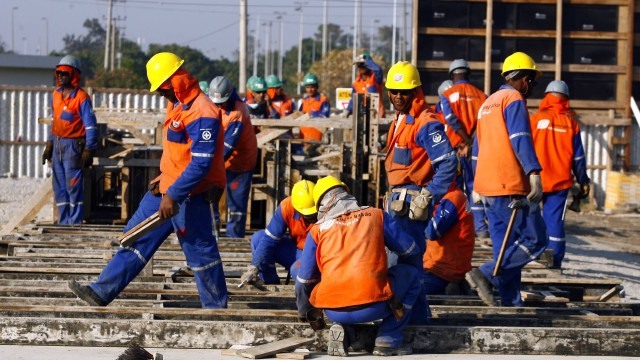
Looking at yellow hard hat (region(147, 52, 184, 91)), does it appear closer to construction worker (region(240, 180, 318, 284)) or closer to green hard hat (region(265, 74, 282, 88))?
construction worker (region(240, 180, 318, 284))

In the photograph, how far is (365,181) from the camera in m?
15.7

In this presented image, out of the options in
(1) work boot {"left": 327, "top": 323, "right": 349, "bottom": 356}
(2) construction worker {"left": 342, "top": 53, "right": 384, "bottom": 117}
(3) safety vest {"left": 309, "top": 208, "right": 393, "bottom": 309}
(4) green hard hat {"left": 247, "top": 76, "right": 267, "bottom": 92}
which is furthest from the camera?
(4) green hard hat {"left": 247, "top": 76, "right": 267, "bottom": 92}

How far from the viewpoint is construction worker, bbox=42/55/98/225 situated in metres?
15.0

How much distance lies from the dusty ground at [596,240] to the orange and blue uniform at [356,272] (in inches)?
226

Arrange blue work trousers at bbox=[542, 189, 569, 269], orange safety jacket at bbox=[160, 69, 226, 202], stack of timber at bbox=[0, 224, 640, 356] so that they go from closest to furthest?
stack of timber at bbox=[0, 224, 640, 356] → orange safety jacket at bbox=[160, 69, 226, 202] → blue work trousers at bbox=[542, 189, 569, 269]

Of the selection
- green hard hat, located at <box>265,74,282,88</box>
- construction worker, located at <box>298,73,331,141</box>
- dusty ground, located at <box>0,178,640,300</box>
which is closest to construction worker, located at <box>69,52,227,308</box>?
dusty ground, located at <box>0,178,640,300</box>

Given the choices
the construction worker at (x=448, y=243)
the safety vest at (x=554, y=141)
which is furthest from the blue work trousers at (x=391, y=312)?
the safety vest at (x=554, y=141)

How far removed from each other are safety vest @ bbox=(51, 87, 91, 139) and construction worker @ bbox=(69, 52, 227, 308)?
6171mm

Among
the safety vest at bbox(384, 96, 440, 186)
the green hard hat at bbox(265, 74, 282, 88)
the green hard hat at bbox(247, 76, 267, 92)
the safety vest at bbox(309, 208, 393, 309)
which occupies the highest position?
the green hard hat at bbox(265, 74, 282, 88)

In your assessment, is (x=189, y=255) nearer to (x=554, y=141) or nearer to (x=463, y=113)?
(x=554, y=141)

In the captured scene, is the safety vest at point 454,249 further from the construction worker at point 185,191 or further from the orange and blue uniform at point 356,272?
the orange and blue uniform at point 356,272

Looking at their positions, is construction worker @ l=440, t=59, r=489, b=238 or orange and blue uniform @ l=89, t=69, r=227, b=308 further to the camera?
construction worker @ l=440, t=59, r=489, b=238

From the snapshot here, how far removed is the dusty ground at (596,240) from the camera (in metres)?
15.2

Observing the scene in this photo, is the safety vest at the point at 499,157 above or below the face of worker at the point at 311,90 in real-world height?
below
